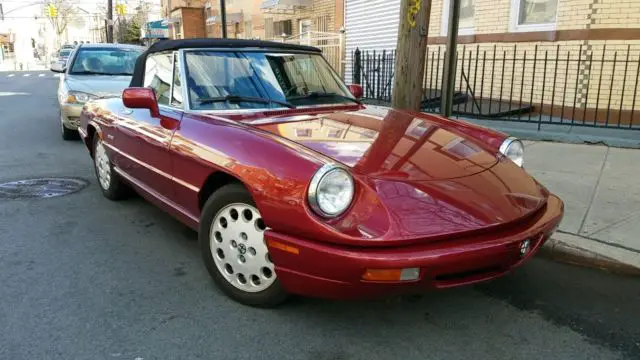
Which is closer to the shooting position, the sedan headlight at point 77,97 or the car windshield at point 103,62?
the sedan headlight at point 77,97

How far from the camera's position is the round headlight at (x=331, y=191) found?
2527mm

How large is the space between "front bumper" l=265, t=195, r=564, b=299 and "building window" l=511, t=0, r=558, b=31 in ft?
24.1

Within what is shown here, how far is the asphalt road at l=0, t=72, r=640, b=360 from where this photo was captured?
2705 millimetres

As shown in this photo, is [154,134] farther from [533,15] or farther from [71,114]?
[533,15]

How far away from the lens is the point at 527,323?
2.99 metres

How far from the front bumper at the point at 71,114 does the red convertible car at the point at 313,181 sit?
14.3ft

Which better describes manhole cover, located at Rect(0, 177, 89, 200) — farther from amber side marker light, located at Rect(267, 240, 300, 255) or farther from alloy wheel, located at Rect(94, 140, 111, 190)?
amber side marker light, located at Rect(267, 240, 300, 255)

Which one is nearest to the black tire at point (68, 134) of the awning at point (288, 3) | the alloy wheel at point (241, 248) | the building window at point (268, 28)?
the alloy wheel at point (241, 248)

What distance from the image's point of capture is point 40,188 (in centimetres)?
580

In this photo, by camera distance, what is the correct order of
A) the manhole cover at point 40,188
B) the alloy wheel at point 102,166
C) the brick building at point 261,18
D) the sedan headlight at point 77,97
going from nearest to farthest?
the alloy wheel at point 102,166
the manhole cover at point 40,188
the sedan headlight at point 77,97
the brick building at point 261,18

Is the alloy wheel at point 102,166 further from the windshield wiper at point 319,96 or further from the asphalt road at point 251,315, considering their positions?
the windshield wiper at point 319,96

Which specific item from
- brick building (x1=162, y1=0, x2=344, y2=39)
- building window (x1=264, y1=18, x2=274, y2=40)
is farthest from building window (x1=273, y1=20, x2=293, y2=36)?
building window (x1=264, y1=18, x2=274, y2=40)

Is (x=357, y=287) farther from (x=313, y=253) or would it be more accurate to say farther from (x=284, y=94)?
(x=284, y=94)

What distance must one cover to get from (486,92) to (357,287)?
8.46 metres
